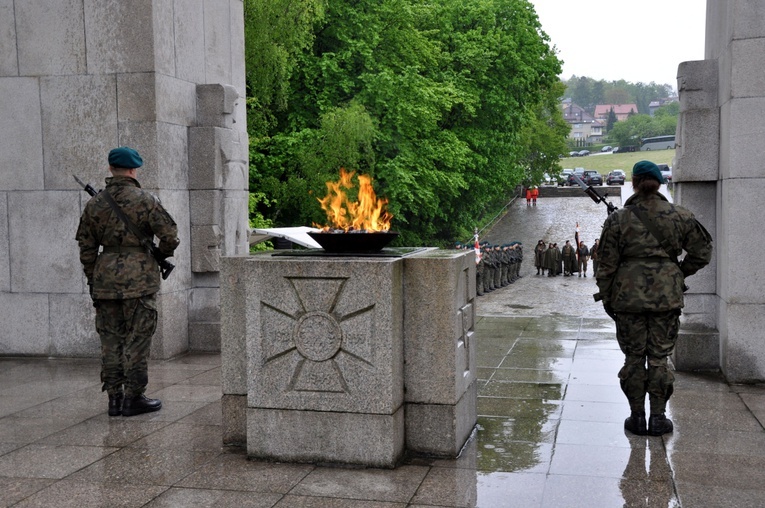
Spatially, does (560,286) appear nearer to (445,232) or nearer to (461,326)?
(445,232)

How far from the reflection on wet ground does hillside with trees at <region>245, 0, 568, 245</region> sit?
1952 centimetres

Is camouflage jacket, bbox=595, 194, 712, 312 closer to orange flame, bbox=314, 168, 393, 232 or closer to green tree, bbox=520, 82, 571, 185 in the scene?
→ orange flame, bbox=314, 168, 393, 232

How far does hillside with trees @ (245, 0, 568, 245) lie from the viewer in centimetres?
2767

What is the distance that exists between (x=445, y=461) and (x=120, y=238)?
318 centimetres

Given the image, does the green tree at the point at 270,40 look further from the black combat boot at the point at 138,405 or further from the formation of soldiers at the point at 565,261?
the black combat boot at the point at 138,405

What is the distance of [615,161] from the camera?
120000 millimetres

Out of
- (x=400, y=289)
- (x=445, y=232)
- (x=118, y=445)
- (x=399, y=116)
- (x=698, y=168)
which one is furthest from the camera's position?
(x=445, y=232)

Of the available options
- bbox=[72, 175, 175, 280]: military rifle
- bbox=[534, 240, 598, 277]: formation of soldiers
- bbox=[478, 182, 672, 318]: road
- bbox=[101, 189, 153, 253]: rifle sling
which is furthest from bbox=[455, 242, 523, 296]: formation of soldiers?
bbox=[101, 189, 153, 253]: rifle sling

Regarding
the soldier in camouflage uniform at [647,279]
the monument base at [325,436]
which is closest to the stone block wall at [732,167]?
the soldier in camouflage uniform at [647,279]

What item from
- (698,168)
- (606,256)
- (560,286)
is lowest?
(560,286)

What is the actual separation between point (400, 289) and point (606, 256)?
5.58 ft

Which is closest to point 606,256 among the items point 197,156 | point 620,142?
point 197,156

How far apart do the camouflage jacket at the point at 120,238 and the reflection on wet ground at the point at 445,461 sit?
1113 mm

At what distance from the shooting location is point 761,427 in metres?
6.85
